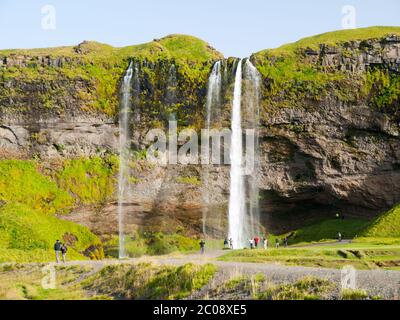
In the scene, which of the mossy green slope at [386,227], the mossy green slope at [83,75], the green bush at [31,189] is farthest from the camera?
the mossy green slope at [83,75]

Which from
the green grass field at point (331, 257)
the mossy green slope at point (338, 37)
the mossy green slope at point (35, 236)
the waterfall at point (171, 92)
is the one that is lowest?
the mossy green slope at point (35, 236)

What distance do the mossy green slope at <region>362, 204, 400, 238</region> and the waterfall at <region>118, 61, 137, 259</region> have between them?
28.2 m

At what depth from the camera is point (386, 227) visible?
1946 inches

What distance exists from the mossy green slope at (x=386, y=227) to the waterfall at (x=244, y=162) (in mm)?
16554

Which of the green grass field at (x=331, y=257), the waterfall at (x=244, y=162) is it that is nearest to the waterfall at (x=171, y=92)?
the waterfall at (x=244, y=162)

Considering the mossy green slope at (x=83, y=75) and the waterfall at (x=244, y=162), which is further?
the mossy green slope at (x=83, y=75)

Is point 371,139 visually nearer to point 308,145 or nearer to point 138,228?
point 308,145

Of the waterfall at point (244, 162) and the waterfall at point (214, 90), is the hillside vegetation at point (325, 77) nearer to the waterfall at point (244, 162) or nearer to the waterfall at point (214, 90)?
the waterfall at point (244, 162)

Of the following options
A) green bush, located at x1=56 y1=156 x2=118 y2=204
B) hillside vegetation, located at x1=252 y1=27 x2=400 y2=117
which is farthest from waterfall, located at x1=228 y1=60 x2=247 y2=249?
green bush, located at x1=56 y1=156 x2=118 y2=204

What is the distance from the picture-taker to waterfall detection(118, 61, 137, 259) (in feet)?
220

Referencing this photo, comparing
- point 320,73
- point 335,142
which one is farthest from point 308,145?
point 320,73

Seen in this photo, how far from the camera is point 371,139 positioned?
210 ft

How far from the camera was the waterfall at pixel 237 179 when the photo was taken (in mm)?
64250

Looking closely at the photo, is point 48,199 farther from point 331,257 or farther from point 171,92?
point 331,257
